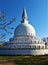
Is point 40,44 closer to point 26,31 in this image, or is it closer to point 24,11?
point 26,31

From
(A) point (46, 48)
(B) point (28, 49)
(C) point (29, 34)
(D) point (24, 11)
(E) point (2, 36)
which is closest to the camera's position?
(E) point (2, 36)

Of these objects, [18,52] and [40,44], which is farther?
[40,44]

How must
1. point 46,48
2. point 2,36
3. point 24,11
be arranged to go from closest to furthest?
point 2,36 → point 46,48 → point 24,11

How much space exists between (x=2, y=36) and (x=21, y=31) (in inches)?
2115

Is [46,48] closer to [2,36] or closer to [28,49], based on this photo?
[28,49]

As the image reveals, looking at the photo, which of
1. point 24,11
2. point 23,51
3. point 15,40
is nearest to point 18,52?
point 23,51

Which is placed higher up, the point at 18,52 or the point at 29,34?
the point at 29,34

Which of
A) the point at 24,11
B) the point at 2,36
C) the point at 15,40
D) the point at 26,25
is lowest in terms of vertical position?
the point at 2,36

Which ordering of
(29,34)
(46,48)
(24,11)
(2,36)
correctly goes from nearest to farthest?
(2,36) → (46,48) → (29,34) → (24,11)

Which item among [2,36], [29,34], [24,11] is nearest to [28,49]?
[29,34]

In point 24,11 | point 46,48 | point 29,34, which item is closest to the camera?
point 46,48

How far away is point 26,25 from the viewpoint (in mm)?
65375

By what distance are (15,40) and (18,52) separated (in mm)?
6822

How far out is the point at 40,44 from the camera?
61.1 m
